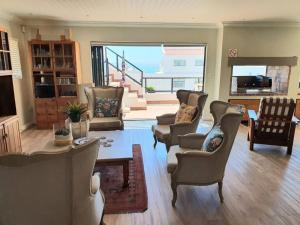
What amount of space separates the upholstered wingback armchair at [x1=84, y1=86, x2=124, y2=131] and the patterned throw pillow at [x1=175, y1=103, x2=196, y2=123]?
115cm

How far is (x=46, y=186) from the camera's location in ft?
4.37

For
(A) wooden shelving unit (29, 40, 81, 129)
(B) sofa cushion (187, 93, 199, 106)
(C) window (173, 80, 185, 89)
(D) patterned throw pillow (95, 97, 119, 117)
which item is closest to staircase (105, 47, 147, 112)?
(C) window (173, 80, 185, 89)

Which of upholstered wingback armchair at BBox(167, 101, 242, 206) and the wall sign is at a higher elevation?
the wall sign

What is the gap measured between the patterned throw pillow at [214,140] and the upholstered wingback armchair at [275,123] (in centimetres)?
173

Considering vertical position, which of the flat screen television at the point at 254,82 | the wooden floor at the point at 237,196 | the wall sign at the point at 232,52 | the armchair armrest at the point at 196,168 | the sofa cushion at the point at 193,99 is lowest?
the wooden floor at the point at 237,196

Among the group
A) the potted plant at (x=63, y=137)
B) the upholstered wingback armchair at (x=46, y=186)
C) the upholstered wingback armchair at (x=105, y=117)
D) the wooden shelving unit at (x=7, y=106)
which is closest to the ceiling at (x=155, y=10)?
the wooden shelving unit at (x=7, y=106)

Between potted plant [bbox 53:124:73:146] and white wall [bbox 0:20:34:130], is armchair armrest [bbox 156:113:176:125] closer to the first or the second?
potted plant [bbox 53:124:73:146]

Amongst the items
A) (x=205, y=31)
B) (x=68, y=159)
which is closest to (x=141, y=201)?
(x=68, y=159)

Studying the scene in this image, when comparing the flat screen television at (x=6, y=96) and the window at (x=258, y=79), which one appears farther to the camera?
the window at (x=258, y=79)

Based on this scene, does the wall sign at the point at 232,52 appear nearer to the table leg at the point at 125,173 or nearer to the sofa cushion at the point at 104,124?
the sofa cushion at the point at 104,124

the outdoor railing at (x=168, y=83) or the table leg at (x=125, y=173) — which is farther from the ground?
the outdoor railing at (x=168, y=83)

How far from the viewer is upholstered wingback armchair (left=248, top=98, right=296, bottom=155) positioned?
12.0 ft

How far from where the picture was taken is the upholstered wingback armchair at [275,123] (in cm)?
367

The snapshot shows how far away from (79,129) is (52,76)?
284cm
